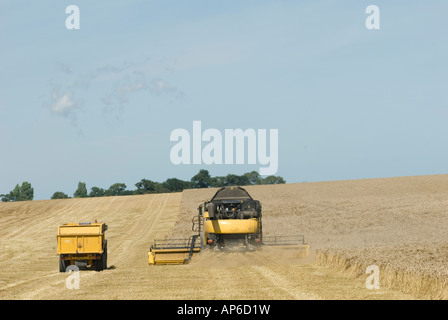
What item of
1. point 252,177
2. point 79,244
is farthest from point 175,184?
point 79,244

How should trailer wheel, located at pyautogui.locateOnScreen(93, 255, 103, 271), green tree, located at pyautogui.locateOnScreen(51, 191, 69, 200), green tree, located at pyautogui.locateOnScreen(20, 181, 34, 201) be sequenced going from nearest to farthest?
trailer wheel, located at pyautogui.locateOnScreen(93, 255, 103, 271) → green tree, located at pyautogui.locateOnScreen(51, 191, 69, 200) → green tree, located at pyautogui.locateOnScreen(20, 181, 34, 201)

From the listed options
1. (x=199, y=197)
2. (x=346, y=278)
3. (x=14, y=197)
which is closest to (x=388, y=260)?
(x=346, y=278)

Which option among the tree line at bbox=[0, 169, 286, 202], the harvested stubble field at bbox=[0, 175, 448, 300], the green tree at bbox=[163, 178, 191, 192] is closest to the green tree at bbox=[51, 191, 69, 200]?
the tree line at bbox=[0, 169, 286, 202]

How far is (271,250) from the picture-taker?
2703 cm

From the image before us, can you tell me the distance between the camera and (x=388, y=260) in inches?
735

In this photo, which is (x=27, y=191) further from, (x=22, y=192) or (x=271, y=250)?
(x=271, y=250)

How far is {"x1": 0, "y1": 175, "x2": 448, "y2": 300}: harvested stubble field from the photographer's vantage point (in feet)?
52.5

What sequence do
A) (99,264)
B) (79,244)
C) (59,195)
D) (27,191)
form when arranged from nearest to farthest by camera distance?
(79,244) < (99,264) < (59,195) < (27,191)

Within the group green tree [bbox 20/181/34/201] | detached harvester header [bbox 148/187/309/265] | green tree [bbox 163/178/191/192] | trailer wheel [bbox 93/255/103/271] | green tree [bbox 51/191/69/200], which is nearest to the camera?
trailer wheel [bbox 93/255/103/271]

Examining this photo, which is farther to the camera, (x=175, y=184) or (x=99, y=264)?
(x=175, y=184)

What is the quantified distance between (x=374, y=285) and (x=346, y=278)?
219 centimetres

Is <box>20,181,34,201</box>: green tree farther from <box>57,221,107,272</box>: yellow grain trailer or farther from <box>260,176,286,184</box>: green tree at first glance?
<box>57,221,107,272</box>: yellow grain trailer

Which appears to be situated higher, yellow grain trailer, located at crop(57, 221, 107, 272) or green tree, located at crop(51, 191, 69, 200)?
yellow grain trailer, located at crop(57, 221, 107, 272)
